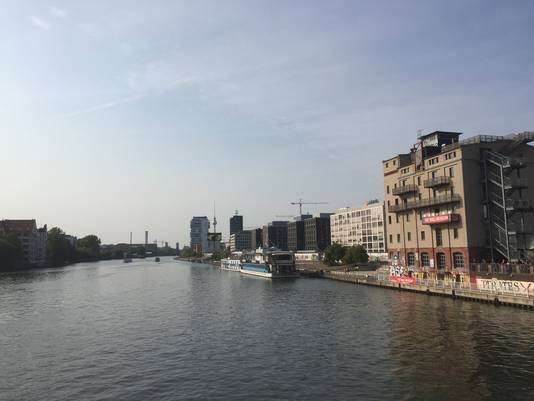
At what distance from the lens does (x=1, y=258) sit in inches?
6993

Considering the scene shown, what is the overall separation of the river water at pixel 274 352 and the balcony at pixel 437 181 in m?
29.6

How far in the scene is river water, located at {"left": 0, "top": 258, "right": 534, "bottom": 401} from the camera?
94.4 ft

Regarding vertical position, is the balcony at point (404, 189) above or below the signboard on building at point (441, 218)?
above

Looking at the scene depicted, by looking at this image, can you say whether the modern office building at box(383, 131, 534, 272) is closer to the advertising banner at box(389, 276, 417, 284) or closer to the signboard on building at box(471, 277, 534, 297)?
the advertising banner at box(389, 276, 417, 284)

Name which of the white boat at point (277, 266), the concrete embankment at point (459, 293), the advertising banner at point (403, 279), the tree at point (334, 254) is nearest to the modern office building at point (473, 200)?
the advertising banner at point (403, 279)

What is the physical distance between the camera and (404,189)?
325 feet

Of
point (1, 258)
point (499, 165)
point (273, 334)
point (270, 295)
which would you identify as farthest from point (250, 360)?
point (1, 258)

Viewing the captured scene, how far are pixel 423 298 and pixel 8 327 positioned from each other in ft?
191

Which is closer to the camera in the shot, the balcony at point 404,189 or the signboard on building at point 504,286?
the signboard on building at point 504,286

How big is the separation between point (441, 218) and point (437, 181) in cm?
746

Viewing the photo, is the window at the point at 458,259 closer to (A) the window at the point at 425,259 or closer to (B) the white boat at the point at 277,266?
(A) the window at the point at 425,259

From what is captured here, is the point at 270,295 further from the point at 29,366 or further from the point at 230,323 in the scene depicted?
the point at 29,366

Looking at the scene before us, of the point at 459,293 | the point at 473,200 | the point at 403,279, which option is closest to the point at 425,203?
the point at 473,200

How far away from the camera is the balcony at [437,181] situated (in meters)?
86.2
